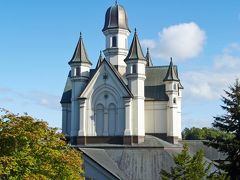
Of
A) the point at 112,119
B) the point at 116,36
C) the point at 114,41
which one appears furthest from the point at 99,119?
the point at 116,36

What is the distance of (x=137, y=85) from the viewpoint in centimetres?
4734

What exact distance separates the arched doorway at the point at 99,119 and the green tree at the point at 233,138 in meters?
15.9

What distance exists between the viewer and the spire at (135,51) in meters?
47.7

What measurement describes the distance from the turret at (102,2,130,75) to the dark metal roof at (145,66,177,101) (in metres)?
3.24

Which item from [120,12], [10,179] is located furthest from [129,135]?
[10,179]

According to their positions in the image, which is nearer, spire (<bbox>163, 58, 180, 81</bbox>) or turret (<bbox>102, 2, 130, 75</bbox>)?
spire (<bbox>163, 58, 180, 81</bbox>)

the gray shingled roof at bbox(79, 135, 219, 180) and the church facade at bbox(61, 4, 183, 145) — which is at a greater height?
the church facade at bbox(61, 4, 183, 145)

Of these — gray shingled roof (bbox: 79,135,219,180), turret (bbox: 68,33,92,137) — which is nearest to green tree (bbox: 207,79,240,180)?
gray shingled roof (bbox: 79,135,219,180)

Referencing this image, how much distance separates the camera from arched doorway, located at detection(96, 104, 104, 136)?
157 feet

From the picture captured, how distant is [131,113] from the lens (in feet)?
154

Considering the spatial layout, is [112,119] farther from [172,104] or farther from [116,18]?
[116,18]

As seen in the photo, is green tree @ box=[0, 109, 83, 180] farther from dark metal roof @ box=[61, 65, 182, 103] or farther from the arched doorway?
dark metal roof @ box=[61, 65, 182, 103]

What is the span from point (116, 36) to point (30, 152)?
30030mm

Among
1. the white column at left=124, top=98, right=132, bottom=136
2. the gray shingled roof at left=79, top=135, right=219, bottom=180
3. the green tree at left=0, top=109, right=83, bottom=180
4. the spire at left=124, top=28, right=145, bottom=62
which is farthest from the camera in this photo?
the spire at left=124, top=28, right=145, bottom=62
